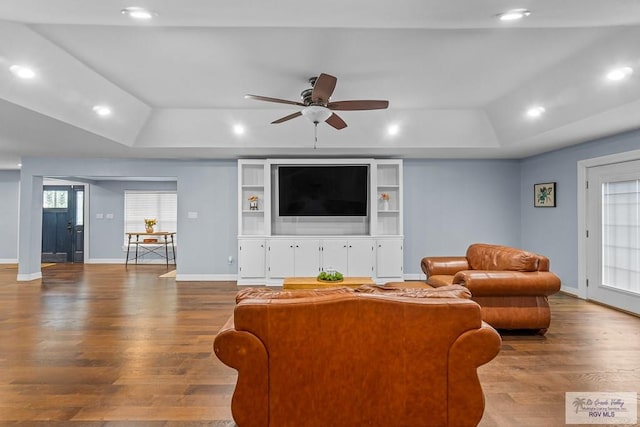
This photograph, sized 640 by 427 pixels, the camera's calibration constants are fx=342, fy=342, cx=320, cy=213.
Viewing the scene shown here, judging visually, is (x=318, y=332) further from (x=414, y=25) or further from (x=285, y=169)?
(x=285, y=169)

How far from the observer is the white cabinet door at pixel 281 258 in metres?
5.98

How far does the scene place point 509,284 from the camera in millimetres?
3254

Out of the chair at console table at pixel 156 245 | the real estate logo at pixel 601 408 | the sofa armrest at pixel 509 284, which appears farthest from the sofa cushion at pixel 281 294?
the chair at console table at pixel 156 245

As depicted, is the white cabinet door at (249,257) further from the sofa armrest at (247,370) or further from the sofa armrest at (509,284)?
the sofa armrest at (247,370)

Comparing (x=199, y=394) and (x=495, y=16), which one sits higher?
(x=495, y=16)

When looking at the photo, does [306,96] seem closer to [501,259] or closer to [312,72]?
[312,72]

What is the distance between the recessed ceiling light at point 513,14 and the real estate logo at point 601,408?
253 centimetres

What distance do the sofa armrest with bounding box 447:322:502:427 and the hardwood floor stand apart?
16.7 inches

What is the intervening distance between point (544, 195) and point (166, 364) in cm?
606

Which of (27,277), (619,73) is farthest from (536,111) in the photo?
(27,277)

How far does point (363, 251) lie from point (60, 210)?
8188 millimetres

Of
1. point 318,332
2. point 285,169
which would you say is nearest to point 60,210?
point 285,169

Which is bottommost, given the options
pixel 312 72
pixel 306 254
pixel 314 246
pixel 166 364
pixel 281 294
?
pixel 166 364

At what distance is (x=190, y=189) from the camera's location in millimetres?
6473
